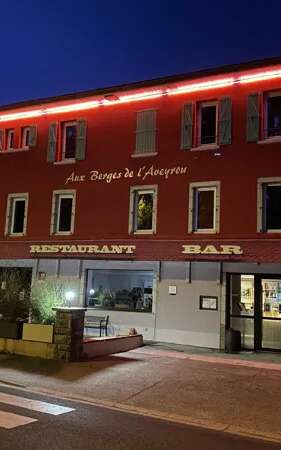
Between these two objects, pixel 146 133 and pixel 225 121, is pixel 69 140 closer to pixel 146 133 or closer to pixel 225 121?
pixel 146 133

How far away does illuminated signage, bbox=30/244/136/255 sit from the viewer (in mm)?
17587

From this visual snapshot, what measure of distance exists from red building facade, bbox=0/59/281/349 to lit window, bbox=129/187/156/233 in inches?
1.5

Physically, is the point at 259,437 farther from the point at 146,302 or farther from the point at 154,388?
the point at 146,302

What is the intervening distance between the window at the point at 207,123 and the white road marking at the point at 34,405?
1116 centimetres

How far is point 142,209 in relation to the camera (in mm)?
18109

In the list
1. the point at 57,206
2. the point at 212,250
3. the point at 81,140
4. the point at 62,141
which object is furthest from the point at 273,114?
the point at 57,206

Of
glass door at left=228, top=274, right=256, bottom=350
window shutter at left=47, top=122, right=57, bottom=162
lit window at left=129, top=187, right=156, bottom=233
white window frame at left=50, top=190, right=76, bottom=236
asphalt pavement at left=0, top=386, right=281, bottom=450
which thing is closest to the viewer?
asphalt pavement at left=0, top=386, right=281, bottom=450

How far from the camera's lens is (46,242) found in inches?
765

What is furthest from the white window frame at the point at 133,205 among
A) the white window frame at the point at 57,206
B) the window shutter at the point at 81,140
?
the window shutter at the point at 81,140

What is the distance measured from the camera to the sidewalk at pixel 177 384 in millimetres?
8250

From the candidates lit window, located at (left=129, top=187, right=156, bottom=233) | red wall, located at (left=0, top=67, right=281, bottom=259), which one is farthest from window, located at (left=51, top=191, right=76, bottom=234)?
lit window, located at (left=129, top=187, right=156, bottom=233)

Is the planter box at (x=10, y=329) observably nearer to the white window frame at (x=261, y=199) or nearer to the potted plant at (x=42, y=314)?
the potted plant at (x=42, y=314)

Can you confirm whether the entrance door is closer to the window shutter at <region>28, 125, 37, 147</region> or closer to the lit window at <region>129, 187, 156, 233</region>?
the lit window at <region>129, 187, 156, 233</region>

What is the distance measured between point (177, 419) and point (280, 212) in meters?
9.26
